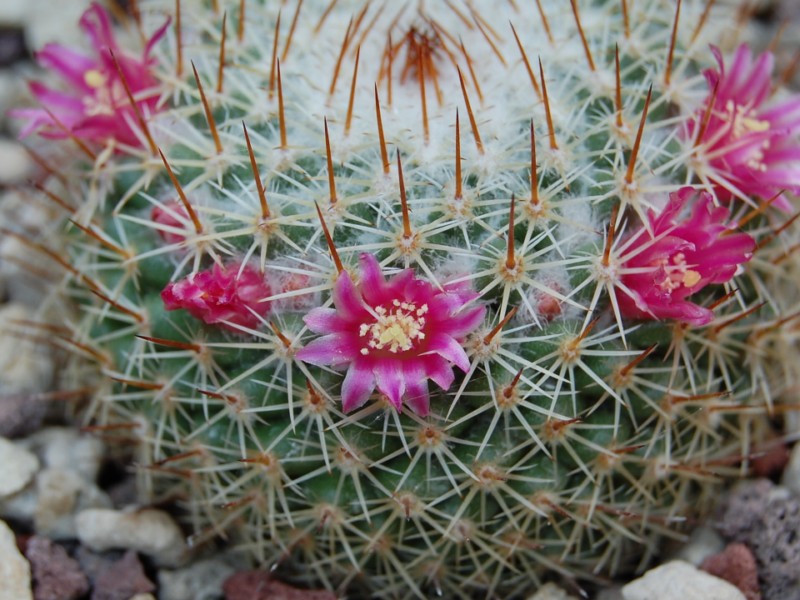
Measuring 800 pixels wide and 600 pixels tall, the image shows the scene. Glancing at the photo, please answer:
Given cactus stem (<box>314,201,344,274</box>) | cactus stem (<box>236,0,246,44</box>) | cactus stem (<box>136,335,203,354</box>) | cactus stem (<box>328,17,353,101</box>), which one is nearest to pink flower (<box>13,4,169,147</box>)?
cactus stem (<box>236,0,246,44</box>)

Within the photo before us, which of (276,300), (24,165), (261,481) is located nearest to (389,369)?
(276,300)

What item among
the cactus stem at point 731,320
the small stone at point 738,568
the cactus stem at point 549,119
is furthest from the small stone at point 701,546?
the cactus stem at point 549,119

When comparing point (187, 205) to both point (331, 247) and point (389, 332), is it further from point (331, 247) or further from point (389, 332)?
point (389, 332)

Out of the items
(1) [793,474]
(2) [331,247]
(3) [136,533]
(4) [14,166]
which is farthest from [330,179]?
(4) [14,166]

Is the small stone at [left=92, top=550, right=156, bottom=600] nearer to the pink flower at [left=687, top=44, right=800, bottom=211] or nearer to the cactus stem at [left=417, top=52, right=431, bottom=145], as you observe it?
the cactus stem at [left=417, top=52, right=431, bottom=145]

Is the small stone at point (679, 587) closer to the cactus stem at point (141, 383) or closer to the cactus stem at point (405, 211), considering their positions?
the cactus stem at point (405, 211)

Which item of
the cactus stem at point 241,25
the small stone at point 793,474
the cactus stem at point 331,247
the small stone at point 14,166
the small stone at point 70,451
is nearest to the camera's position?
the cactus stem at point 331,247
